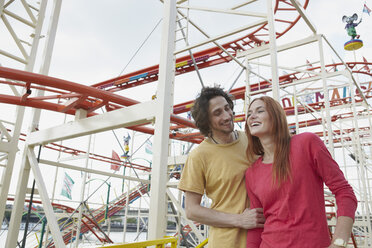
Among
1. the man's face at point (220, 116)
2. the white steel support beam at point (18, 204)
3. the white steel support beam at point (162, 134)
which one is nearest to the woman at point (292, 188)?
the man's face at point (220, 116)

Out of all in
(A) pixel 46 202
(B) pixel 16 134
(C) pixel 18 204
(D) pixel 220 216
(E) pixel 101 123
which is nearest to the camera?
Answer: (D) pixel 220 216

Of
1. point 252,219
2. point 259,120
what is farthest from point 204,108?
point 252,219

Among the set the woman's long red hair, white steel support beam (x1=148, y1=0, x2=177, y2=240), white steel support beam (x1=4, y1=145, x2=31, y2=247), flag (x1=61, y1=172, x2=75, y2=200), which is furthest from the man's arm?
flag (x1=61, y1=172, x2=75, y2=200)

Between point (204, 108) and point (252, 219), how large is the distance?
722 mm

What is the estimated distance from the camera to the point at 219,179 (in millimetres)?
1545

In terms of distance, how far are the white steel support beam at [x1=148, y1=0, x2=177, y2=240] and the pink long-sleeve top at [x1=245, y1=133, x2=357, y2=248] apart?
1.07 metres

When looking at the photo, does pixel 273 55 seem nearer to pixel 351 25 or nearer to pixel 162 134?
pixel 162 134

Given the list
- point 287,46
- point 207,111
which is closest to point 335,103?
point 287,46

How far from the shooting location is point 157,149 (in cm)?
231

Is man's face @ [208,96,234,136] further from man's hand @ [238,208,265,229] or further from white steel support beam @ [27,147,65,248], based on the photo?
white steel support beam @ [27,147,65,248]

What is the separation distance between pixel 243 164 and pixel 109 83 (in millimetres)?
9157

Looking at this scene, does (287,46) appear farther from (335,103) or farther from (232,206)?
(335,103)

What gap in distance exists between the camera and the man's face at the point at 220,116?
1694 mm

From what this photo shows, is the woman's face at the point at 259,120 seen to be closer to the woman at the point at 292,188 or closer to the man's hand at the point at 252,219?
the woman at the point at 292,188
